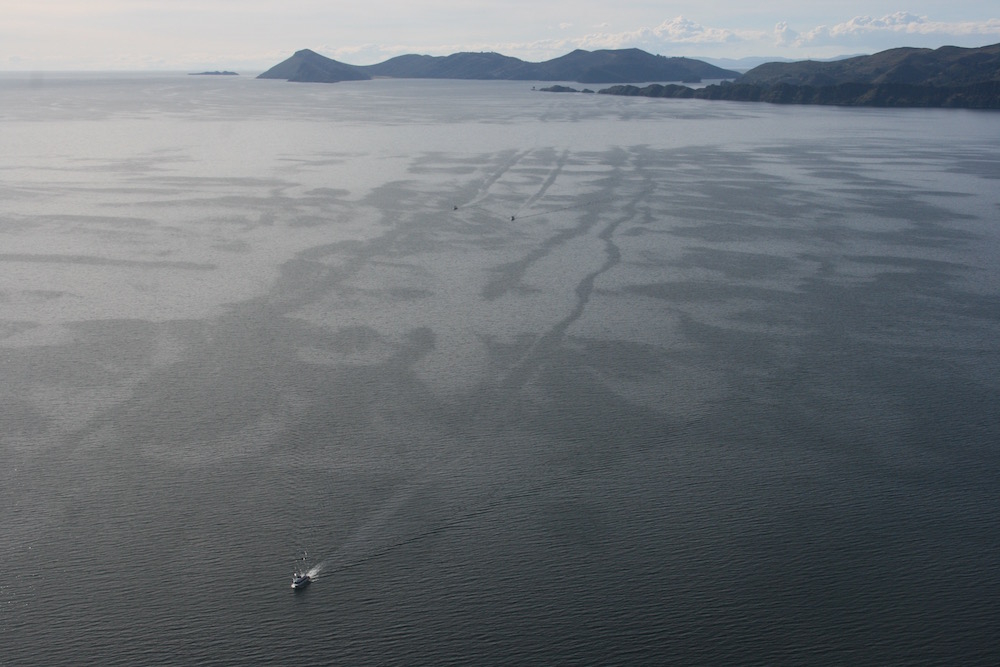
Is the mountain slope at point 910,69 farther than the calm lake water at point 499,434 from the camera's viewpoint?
Yes

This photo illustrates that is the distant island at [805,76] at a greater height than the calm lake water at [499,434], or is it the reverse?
the distant island at [805,76]

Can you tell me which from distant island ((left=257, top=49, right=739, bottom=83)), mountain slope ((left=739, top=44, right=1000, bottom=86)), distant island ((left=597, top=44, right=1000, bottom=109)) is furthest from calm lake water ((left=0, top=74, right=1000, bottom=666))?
distant island ((left=257, top=49, right=739, bottom=83))

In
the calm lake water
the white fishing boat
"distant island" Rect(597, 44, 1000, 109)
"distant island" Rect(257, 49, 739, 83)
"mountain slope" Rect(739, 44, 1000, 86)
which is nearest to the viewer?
the calm lake water

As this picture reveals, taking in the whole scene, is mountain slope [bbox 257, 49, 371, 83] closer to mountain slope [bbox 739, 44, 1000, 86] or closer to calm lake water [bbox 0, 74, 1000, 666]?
mountain slope [bbox 739, 44, 1000, 86]

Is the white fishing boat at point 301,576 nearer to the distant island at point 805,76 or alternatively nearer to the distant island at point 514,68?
the distant island at point 805,76

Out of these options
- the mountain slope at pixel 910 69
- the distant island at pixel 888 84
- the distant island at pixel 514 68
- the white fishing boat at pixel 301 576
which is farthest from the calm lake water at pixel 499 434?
the distant island at pixel 514 68

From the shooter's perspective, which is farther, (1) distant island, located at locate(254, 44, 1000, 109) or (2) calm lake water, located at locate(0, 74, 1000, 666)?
(1) distant island, located at locate(254, 44, 1000, 109)

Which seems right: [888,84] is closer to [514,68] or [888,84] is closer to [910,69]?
[910,69]
